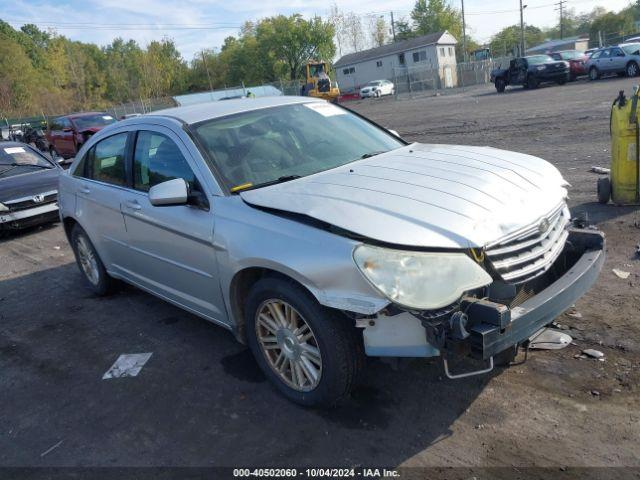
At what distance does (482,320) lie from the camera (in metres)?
2.62

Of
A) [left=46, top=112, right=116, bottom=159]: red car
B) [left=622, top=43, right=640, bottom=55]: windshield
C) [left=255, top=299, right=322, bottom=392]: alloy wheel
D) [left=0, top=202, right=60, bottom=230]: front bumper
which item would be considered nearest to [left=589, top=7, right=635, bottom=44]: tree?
[left=622, top=43, right=640, bottom=55]: windshield

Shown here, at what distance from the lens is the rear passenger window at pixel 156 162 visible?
154 inches

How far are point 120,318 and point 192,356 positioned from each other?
1298mm

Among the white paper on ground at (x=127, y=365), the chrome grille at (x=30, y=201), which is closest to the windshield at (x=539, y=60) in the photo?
the chrome grille at (x=30, y=201)

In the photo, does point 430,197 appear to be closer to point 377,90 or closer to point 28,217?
point 28,217

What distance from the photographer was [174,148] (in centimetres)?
400

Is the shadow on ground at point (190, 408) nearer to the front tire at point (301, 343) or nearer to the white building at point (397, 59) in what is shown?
the front tire at point (301, 343)

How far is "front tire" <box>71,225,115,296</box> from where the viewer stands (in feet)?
18.2

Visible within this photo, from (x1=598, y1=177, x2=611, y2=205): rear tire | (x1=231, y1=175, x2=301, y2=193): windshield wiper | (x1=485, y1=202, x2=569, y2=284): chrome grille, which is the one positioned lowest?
(x1=598, y1=177, x2=611, y2=205): rear tire

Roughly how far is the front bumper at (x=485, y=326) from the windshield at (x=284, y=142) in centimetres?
139

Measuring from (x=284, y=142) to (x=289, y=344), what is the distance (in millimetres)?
1553

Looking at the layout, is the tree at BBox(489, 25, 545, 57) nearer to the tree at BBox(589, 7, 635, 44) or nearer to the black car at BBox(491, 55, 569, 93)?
the tree at BBox(589, 7, 635, 44)

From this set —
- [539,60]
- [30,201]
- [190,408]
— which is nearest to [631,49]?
[539,60]

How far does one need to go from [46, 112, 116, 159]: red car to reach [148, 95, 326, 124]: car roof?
13.5 m
